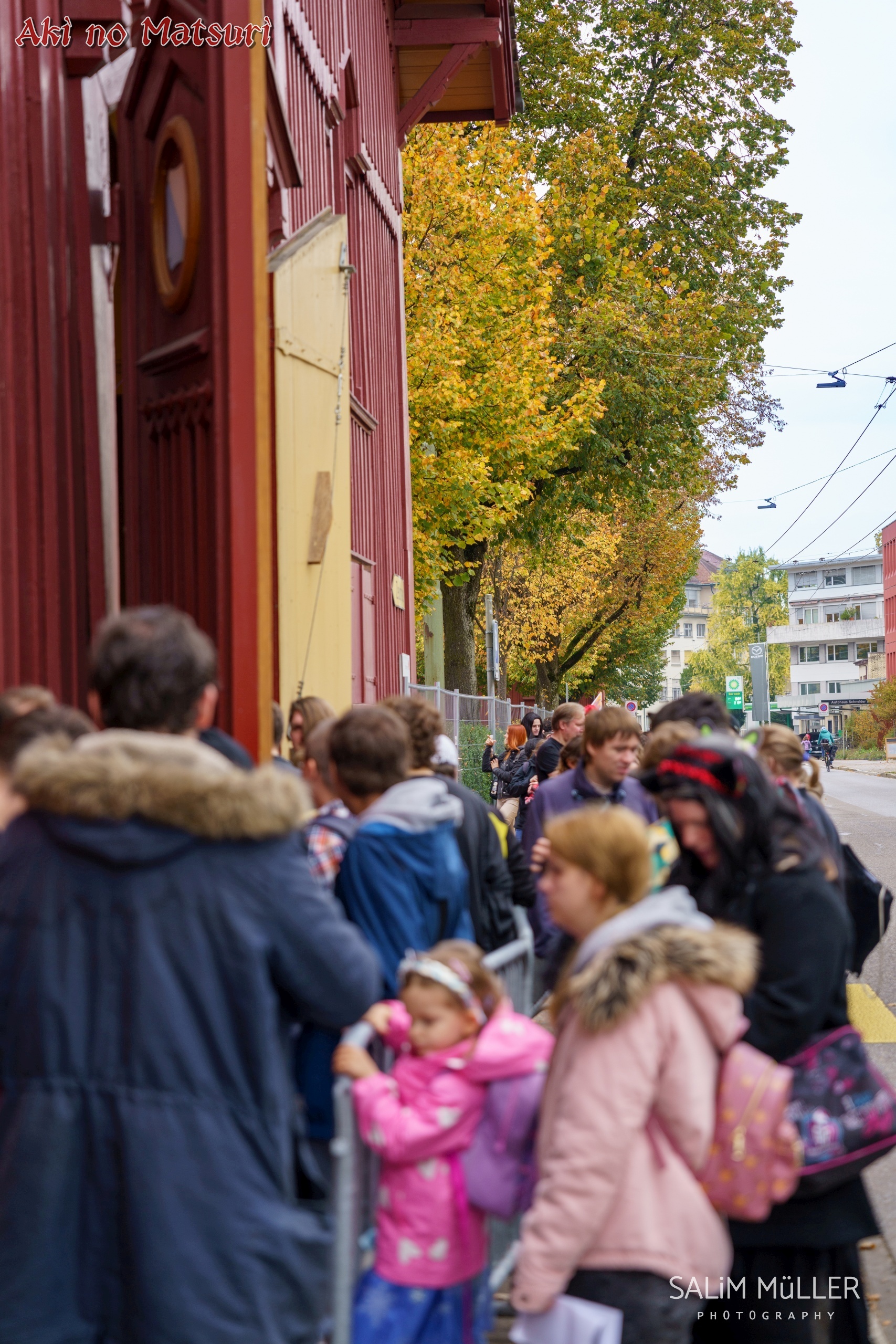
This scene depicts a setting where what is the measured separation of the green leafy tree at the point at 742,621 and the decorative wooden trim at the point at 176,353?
112m

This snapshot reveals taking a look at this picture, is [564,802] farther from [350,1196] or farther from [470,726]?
[470,726]

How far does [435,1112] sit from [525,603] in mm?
36953

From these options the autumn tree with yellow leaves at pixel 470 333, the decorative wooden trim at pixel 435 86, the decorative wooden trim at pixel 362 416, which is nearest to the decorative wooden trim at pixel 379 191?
the decorative wooden trim at pixel 435 86

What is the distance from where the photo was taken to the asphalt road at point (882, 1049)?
441cm

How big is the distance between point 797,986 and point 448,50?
1203 centimetres

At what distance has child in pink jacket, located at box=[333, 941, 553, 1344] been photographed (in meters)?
2.94

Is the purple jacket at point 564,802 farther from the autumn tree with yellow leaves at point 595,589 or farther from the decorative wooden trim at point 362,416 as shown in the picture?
the autumn tree with yellow leaves at point 595,589

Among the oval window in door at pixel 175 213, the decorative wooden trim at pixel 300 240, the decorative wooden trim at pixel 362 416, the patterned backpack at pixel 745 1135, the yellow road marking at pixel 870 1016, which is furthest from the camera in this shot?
the decorative wooden trim at pixel 362 416

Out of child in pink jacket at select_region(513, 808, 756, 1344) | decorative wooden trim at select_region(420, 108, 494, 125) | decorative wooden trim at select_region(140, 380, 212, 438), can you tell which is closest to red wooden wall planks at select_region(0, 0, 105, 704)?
decorative wooden trim at select_region(140, 380, 212, 438)

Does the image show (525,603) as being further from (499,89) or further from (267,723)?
(267,723)

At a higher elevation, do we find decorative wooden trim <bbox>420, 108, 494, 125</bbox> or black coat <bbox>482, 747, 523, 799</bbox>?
decorative wooden trim <bbox>420, 108, 494, 125</bbox>

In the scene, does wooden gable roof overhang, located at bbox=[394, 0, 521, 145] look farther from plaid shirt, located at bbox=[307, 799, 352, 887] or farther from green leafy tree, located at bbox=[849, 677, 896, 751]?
green leafy tree, located at bbox=[849, 677, 896, 751]

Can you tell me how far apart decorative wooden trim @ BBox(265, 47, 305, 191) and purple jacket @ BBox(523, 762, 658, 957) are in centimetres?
287

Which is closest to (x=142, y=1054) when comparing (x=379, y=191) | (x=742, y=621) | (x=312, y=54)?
(x=312, y=54)
